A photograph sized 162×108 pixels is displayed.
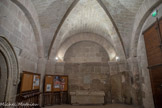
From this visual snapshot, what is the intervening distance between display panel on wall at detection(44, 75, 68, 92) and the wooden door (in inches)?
152

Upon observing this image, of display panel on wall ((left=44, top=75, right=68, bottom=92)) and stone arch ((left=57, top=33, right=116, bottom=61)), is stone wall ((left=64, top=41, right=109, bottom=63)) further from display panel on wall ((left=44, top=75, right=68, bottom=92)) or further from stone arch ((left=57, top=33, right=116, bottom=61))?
display panel on wall ((left=44, top=75, right=68, bottom=92))

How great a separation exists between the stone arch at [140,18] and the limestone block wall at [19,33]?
173 inches

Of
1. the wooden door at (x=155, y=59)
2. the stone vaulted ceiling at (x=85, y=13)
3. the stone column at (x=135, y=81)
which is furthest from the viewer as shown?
the stone column at (x=135, y=81)

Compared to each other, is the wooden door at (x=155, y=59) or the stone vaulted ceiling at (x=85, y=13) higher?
the stone vaulted ceiling at (x=85, y=13)

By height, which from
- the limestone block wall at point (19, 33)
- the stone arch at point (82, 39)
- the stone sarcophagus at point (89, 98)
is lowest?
the stone sarcophagus at point (89, 98)

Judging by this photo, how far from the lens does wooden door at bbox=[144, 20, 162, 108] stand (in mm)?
3021

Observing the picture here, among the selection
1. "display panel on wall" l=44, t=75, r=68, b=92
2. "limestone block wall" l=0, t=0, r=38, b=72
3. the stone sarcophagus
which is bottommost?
the stone sarcophagus

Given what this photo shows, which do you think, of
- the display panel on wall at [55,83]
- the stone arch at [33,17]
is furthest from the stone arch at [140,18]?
the stone arch at [33,17]

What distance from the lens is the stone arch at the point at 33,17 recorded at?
3.69 meters

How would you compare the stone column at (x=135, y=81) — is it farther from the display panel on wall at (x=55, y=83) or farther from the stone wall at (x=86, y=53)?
the display panel on wall at (x=55, y=83)

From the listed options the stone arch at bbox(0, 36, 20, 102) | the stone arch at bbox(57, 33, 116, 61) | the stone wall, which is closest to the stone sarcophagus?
the stone arch at bbox(0, 36, 20, 102)

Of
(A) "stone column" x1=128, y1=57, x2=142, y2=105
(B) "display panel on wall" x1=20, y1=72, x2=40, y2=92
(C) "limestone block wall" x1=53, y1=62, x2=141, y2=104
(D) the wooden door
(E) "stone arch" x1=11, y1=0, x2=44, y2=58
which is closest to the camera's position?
(D) the wooden door

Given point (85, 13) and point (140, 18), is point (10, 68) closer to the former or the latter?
point (85, 13)

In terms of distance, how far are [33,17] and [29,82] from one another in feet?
8.45
